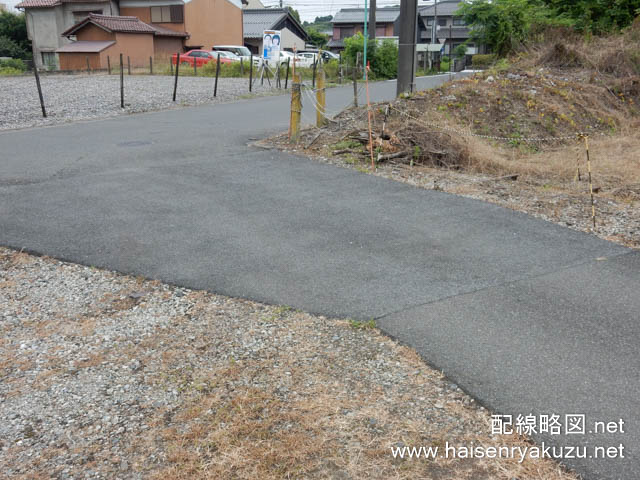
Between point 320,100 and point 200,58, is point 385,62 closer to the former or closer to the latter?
point 200,58

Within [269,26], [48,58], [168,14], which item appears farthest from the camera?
[269,26]

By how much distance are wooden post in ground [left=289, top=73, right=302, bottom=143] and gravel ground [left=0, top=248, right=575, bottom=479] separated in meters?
7.07

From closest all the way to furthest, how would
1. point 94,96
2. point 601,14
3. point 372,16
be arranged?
point 94,96 → point 601,14 → point 372,16

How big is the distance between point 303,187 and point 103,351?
498 cm

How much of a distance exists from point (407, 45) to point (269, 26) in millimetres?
47006

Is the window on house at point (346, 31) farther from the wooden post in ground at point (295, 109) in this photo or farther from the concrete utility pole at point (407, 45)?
the wooden post in ground at point (295, 109)

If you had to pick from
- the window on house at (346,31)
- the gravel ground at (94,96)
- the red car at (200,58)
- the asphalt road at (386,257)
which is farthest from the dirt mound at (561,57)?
the window on house at (346,31)

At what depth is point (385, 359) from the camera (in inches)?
161

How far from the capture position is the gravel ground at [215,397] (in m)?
3.10

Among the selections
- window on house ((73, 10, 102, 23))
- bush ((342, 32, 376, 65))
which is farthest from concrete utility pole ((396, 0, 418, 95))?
window on house ((73, 10, 102, 23))

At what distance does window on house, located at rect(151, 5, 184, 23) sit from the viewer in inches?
1839

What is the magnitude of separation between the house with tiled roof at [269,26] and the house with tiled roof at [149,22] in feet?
21.3

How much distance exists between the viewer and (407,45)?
14.1 meters

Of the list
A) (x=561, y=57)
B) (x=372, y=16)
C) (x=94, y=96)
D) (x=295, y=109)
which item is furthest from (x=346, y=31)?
(x=295, y=109)
